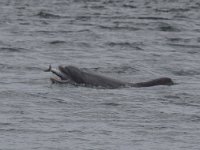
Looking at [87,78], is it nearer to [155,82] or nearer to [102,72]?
[155,82]

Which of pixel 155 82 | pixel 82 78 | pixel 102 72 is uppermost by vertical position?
pixel 82 78

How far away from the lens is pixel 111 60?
77.0ft

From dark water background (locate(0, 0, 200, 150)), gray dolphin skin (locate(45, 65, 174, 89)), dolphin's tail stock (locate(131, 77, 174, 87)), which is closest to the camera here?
dark water background (locate(0, 0, 200, 150))

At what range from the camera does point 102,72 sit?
21234 mm

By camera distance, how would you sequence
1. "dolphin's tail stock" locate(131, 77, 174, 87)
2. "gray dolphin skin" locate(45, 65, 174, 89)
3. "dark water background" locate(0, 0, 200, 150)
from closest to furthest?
"dark water background" locate(0, 0, 200, 150)
"gray dolphin skin" locate(45, 65, 174, 89)
"dolphin's tail stock" locate(131, 77, 174, 87)

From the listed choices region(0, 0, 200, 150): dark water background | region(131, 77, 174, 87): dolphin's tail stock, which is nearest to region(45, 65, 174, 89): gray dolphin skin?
region(0, 0, 200, 150): dark water background

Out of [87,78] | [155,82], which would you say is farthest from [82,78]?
[155,82]

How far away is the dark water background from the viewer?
13.9 metres

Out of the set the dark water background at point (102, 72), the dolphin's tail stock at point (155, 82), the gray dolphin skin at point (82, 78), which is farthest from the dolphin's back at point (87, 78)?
the dolphin's tail stock at point (155, 82)

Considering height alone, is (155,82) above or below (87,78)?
below

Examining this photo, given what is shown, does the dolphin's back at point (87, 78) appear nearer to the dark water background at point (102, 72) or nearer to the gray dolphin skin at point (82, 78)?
the gray dolphin skin at point (82, 78)

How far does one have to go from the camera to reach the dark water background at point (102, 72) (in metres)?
13.9

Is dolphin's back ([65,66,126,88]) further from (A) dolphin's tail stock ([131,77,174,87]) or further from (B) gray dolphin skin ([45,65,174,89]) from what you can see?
(A) dolphin's tail stock ([131,77,174,87])

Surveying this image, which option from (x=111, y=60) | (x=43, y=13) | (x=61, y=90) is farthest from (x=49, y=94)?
(x=43, y=13)
